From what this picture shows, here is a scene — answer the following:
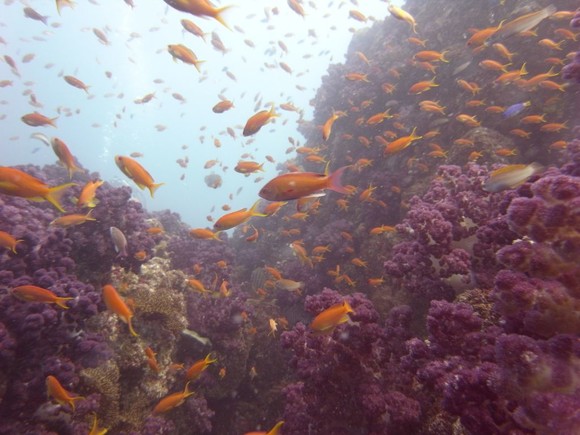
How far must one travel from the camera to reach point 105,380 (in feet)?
15.3

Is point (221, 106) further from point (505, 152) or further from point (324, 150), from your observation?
point (505, 152)

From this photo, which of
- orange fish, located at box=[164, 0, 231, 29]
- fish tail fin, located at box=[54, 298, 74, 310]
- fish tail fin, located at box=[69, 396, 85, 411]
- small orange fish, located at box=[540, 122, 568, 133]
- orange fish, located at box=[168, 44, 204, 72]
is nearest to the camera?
orange fish, located at box=[164, 0, 231, 29]

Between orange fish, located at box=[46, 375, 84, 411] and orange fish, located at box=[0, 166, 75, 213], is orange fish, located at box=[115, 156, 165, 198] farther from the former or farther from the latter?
orange fish, located at box=[46, 375, 84, 411]

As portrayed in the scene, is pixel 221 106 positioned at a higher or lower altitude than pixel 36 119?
higher

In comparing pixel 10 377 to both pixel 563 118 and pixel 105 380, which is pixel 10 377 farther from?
pixel 563 118

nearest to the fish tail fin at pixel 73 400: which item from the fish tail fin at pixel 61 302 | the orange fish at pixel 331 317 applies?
the fish tail fin at pixel 61 302

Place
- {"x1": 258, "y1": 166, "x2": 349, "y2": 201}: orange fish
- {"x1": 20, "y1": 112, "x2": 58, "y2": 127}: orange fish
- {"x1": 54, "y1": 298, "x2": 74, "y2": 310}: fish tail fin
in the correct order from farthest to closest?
{"x1": 20, "y1": 112, "x2": 58, "y2": 127}: orange fish
{"x1": 54, "y1": 298, "x2": 74, "y2": 310}: fish tail fin
{"x1": 258, "y1": 166, "x2": 349, "y2": 201}: orange fish

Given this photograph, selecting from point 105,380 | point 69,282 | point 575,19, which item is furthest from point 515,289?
point 69,282

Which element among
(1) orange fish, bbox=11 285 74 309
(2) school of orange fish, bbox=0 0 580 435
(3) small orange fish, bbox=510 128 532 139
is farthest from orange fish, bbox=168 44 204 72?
(3) small orange fish, bbox=510 128 532 139

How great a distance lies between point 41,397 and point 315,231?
26.8 ft

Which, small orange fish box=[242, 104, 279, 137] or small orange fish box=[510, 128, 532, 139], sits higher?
small orange fish box=[510, 128, 532, 139]

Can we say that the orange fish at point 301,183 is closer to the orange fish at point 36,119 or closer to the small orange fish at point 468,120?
the small orange fish at point 468,120

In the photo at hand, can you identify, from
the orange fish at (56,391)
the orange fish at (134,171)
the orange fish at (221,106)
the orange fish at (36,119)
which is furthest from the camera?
the orange fish at (221,106)

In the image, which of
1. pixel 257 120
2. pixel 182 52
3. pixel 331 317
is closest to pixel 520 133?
pixel 257 120
